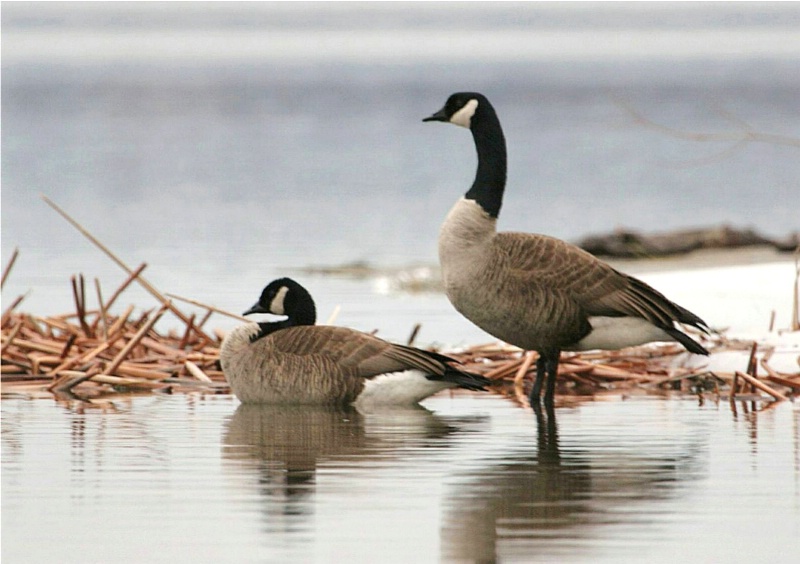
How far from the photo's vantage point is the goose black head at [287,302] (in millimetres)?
13094

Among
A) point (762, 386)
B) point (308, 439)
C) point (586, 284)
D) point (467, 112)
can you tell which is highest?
point (467, 112)

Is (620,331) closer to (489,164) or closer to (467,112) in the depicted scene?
(489,164)

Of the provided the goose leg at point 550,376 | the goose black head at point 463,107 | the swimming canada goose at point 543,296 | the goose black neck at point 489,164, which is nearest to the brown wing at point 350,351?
the swimming canada goose at point 543,296

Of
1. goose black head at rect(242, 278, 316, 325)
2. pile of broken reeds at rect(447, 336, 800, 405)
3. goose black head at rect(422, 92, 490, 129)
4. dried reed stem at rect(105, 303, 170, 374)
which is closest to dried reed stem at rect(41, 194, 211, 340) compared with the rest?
dried reed stem at rect(105, 303, 170, 374)

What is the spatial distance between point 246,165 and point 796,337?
41.5 metres

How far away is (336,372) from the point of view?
486 inches

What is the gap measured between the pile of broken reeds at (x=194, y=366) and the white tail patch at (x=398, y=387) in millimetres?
780

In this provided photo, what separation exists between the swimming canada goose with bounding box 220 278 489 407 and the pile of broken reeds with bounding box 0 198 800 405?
31.4 inches

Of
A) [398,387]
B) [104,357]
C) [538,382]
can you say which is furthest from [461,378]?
[104,357]

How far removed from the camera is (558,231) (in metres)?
29.7

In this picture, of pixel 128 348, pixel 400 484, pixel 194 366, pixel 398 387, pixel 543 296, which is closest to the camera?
pixel 400 484

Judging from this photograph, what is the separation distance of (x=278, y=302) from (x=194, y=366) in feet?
3.31

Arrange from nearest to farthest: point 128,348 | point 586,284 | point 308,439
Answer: point 308,439 < point 586,284 < point 128,348

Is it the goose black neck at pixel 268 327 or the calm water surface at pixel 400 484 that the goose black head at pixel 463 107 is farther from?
the calm water surface at pixel 400 484
